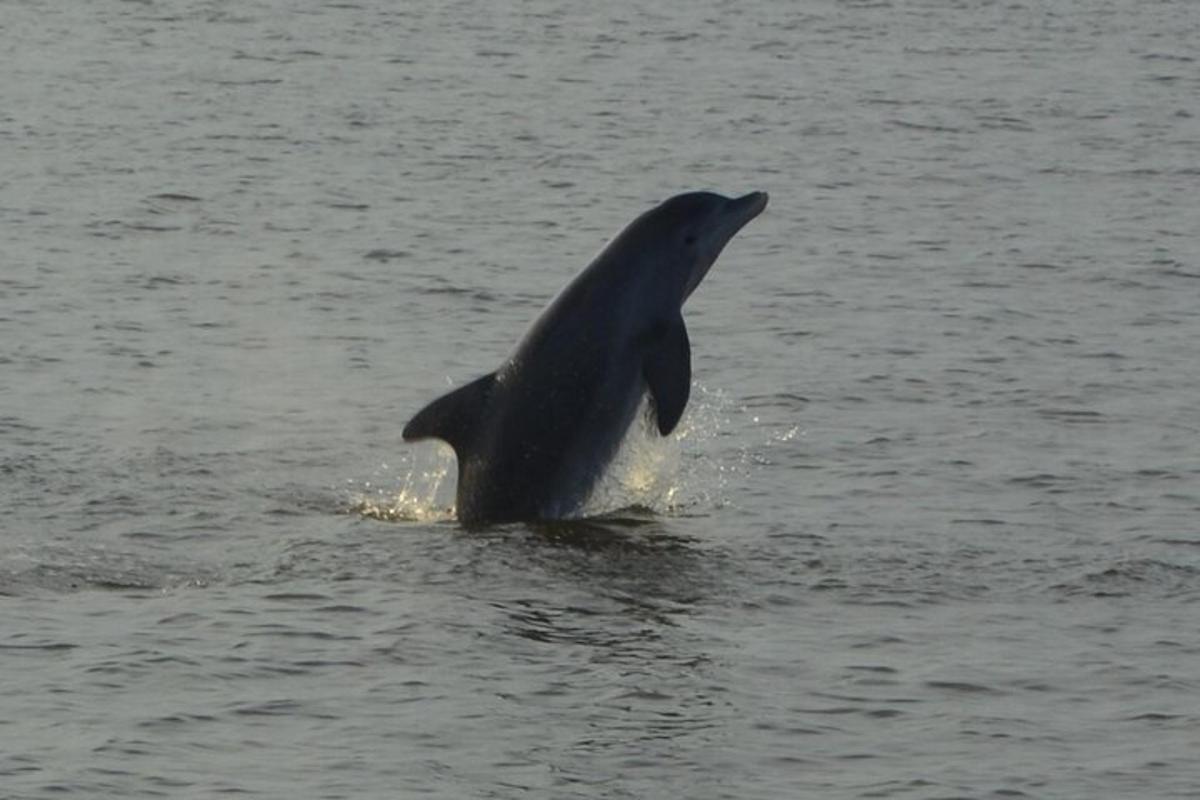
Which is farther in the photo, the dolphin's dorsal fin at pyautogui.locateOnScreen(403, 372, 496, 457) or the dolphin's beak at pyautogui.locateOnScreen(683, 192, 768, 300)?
the dolphin's beak at pyautogui.locateOnScreen(683, 192, 768, 300)

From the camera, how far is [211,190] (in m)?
34.5

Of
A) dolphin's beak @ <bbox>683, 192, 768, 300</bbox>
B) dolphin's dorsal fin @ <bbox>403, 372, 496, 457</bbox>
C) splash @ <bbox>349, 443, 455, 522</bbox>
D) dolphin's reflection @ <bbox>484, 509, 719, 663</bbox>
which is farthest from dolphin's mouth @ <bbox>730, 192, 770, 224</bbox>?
splash @ <bbox>349, 443, 455, 522</bbox>

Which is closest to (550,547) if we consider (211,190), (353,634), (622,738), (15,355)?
(353,634)

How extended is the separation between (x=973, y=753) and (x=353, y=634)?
12.1 feet

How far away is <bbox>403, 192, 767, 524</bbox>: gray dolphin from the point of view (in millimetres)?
18922

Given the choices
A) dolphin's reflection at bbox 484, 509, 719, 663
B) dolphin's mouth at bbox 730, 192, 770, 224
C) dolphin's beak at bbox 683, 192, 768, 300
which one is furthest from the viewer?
dolphin's mouth at bbox 730, 192, 770, 224

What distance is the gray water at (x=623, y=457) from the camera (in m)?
15.1

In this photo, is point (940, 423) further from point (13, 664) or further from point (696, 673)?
point (13, 664)

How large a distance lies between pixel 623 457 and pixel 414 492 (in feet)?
5.72

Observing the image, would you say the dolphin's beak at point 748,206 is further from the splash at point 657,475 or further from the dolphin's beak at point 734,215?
the splash at point 657,475

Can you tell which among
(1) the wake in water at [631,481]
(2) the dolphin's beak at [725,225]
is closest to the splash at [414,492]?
(1) the wake in water at [631,481]

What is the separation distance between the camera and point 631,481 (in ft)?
65.4

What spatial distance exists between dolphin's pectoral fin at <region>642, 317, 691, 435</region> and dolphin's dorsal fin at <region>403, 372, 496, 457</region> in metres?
1.09

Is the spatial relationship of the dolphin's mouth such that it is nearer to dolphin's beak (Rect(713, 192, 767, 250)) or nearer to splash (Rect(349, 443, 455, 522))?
dolphin's beak (Rect(713, 192, 767, 250))
